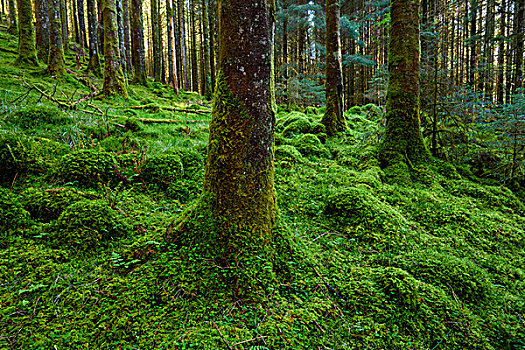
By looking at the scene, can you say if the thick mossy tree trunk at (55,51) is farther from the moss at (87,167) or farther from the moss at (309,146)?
the moss at (309,146)

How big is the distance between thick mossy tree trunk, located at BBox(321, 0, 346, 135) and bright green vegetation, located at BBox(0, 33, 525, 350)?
4494 mm

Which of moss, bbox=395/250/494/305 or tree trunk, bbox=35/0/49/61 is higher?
tree trunk, bbox=35/0/49/61

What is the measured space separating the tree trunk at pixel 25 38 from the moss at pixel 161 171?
1124 centimetres

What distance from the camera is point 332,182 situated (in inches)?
221

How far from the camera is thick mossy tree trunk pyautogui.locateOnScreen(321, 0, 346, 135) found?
30.9 ft

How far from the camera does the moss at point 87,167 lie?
398cm

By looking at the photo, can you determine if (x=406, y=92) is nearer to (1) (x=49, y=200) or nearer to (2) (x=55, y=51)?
(1) (x=49, y=200)

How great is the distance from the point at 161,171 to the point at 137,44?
683 inches

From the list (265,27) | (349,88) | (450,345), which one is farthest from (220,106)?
(349,88)

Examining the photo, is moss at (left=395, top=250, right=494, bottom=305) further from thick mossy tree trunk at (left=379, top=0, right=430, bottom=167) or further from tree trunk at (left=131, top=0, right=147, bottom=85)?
tree trunk at (left=131, top=0, right=147, bottom=85)

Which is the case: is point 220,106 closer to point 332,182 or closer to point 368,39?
point 332,182

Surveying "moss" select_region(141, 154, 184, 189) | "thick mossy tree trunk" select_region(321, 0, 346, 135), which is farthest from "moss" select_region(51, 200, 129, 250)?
"thick mossy tree trunk" select_region(321, 0, 346, 135)

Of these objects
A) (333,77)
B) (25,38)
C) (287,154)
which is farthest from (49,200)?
(25,38)

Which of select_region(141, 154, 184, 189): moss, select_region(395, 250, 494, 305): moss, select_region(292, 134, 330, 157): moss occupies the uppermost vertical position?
select_region(292, 134, 330, 157): moss
